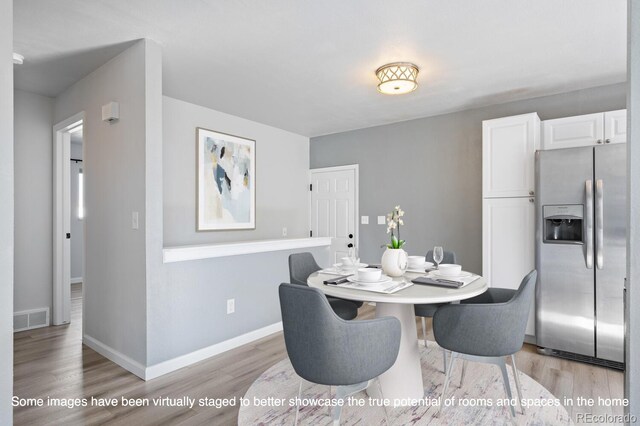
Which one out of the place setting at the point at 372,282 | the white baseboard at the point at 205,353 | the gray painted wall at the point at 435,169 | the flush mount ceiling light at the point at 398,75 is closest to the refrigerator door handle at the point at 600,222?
the gray painted wall at the point at 435,169

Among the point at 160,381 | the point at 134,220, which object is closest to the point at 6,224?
the point at 134,220

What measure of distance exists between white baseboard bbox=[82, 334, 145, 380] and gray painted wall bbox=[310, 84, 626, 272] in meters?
3.06

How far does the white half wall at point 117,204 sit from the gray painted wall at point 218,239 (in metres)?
0.24

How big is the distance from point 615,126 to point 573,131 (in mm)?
297

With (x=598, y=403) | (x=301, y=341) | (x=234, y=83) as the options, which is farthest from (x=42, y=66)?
(x=598, y=403)

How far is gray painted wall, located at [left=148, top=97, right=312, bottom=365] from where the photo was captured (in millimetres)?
2709

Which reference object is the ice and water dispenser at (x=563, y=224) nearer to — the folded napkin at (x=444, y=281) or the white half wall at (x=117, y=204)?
the folded napkin at (x=444, y=281)

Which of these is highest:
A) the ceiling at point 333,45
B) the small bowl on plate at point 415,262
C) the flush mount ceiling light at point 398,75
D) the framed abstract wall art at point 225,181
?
the ceiling at point 333,45

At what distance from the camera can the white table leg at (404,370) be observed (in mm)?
2166

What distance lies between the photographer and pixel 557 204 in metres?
2.96

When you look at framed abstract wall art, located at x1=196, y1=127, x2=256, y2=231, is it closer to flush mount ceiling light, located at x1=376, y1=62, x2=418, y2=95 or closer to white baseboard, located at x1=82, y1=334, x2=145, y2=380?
white baseboard, located at x1=82, y1=334, x2=145, y2=380

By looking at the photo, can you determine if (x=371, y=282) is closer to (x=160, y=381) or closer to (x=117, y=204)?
(x=160, y=381)

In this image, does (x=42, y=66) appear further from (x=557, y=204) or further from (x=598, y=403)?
(x=598, y=403)

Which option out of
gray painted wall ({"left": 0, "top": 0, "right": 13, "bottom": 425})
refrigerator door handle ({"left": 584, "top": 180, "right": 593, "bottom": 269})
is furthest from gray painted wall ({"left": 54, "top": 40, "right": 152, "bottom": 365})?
refrigerator door handle ({"left": 584, "top": 180, "right": 593, "bottom": 269})
